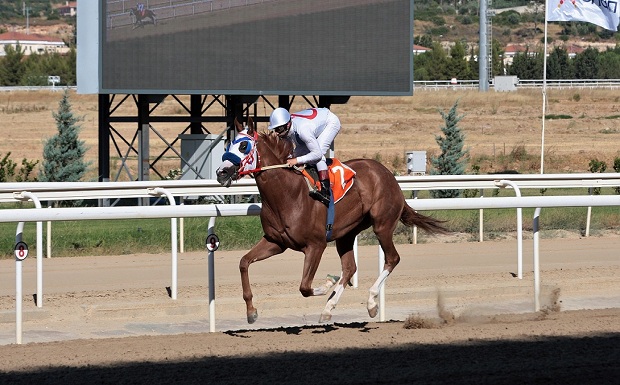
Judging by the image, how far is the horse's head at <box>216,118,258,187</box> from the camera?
6457 millimetres

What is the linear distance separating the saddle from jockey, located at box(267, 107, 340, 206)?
5 centimetres

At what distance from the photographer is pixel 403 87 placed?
61.2 feet

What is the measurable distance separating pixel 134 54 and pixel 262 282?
8.46 meters

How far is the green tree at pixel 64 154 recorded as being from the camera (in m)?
20.1

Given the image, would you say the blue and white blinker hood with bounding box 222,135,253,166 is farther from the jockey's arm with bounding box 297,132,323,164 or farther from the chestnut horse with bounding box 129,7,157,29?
the chestnut horse with bounding box 129,7,157,29

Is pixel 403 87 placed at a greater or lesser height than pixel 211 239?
greater

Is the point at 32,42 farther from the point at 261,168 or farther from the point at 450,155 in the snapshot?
the point at 261,168

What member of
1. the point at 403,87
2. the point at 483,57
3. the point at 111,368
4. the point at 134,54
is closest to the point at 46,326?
the point at 111,368

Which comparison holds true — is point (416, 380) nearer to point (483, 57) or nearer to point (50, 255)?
point (50, 255)

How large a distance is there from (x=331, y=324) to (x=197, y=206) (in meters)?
1.31

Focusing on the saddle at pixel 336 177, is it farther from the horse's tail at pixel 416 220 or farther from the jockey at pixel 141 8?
the jockey at pixel 141 8

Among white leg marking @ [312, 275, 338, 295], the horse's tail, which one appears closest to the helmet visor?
white leg marking @ [312, 275, 338, 295]

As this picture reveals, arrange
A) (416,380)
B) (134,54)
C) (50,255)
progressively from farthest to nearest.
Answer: (134,54) < (50,255) < (416,380)

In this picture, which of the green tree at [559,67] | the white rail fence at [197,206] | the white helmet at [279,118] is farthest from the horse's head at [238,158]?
the green tree at [559,67]
